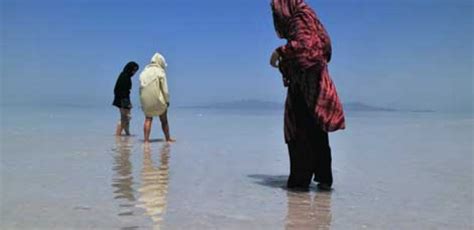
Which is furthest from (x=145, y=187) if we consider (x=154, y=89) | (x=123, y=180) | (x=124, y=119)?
(x=124, y=119)

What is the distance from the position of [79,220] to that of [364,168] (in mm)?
4542

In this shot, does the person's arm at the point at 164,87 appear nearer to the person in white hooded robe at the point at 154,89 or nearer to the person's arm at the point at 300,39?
the person in white hooded robe at the point at 154,89

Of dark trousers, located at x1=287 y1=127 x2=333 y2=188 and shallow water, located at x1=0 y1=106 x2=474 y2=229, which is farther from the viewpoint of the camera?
dark trousers, located at x1=287 y1=127 x2=333 y2=188

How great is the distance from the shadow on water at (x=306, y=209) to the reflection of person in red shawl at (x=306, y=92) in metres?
0.29

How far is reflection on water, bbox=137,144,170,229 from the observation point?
4.62 m

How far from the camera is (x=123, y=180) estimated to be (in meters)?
6.35

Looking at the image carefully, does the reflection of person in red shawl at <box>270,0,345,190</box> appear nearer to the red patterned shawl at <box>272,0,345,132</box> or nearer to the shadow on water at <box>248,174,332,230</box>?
the red patterned shawl at <box>272,0,345,132</box>

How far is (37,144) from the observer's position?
36.6 ft

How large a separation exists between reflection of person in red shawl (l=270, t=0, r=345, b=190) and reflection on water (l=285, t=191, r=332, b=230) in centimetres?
32

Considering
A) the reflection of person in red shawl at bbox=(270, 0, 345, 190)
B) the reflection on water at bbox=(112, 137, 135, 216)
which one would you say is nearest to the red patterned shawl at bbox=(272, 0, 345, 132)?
the reflection of person in red shawl at bbox=(270, 0, 345, 190)

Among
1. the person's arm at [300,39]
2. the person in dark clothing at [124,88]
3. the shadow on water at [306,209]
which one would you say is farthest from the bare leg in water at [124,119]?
the person's arm at [300,39]

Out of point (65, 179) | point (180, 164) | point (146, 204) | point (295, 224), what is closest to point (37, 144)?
point (180, 164)

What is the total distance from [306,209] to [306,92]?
131 cm

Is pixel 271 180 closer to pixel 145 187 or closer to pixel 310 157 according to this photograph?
pixel 310 157
